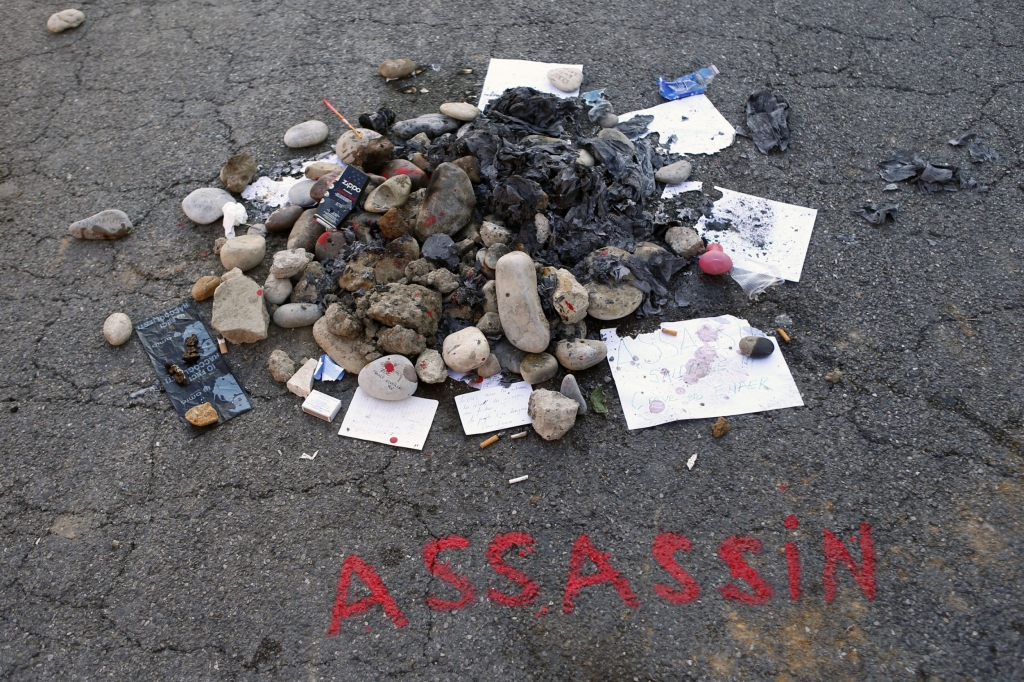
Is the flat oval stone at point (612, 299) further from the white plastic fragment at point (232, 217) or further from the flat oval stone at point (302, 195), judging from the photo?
the white plastic fragment at point (232, 217)

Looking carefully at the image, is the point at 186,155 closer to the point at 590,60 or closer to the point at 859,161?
the point at 590,60

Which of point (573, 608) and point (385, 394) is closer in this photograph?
point (573, 608)

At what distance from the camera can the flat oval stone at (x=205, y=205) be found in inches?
140

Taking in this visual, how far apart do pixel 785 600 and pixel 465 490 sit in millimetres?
1205

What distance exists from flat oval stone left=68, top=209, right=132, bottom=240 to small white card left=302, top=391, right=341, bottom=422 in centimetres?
157

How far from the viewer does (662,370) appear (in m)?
2.94

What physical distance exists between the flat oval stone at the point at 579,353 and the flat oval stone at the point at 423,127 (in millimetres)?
1602

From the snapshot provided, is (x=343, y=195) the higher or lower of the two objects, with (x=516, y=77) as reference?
lower

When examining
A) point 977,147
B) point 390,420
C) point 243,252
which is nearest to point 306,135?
point 243,252

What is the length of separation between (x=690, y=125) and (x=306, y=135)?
2.19 metres

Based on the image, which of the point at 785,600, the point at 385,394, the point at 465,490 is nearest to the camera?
the point at 785,600

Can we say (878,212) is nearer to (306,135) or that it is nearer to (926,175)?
(926,175)

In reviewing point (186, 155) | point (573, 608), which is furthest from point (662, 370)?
point (186, 155)

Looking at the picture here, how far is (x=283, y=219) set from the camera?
3.47 metres
